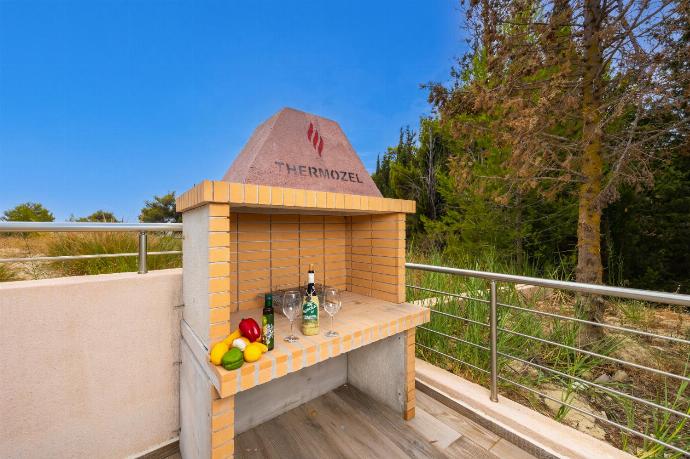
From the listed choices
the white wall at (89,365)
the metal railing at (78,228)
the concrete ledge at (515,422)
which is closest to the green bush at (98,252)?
the metal railing at (78,228)

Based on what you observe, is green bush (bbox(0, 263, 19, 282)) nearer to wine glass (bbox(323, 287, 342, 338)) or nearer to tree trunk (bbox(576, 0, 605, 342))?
wine glass (bbox(323, 287, 342, 338))

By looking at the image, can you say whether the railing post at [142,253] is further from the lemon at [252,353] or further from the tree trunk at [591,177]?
the tree trunk at [591,177]

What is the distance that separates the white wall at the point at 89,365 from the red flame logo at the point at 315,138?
1213mm

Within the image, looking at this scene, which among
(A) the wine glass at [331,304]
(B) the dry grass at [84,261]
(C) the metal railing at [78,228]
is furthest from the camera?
(B) the dry grass at [84,261]

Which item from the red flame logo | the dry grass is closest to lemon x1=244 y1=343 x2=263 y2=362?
the red flame logo

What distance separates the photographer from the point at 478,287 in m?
3.44

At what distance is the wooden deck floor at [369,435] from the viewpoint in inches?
66.4

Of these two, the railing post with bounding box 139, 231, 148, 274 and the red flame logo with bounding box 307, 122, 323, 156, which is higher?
the red flame logo with bounding box 307, 122, 323, 156

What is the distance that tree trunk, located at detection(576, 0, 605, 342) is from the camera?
329 cm

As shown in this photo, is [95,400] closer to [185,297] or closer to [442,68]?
[185,297]

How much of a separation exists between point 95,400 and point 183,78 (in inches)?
662

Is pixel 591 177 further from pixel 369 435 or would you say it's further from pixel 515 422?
pixel 369 435

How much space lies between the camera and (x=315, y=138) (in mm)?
1968

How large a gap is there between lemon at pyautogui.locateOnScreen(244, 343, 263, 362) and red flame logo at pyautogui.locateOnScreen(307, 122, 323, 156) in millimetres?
1265
